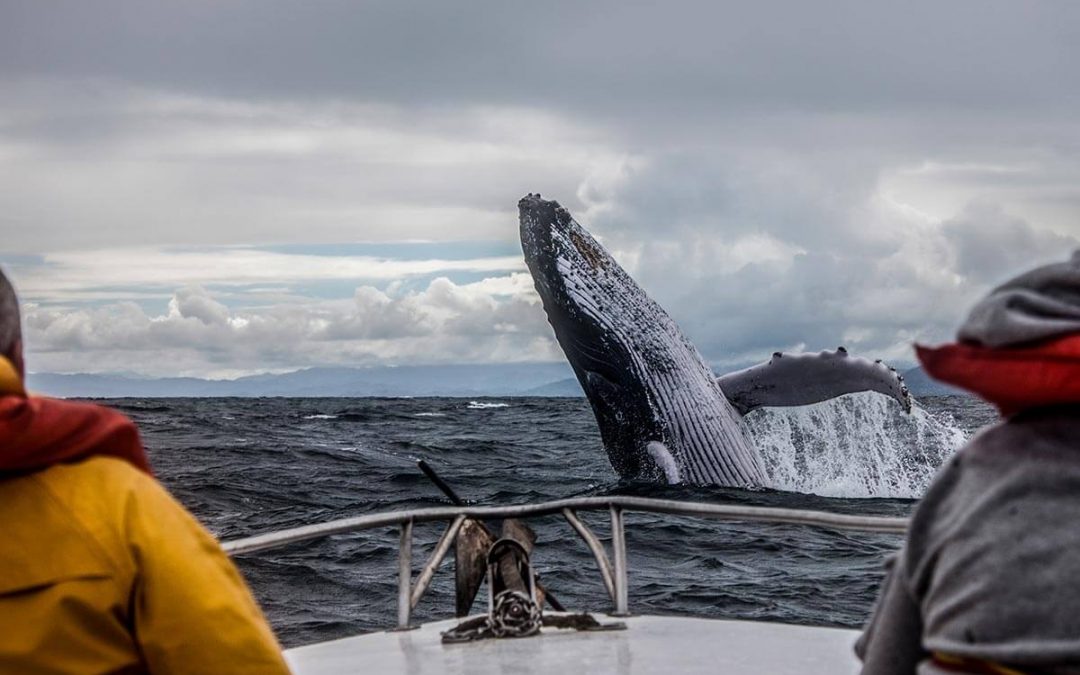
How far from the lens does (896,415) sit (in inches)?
610

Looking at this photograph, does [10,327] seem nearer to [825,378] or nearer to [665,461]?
[825,378]

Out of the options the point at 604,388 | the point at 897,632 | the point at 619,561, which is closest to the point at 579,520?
the point at 619,561

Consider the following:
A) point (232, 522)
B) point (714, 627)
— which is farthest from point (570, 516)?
point (232, 522)

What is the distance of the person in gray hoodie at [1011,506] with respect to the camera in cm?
124

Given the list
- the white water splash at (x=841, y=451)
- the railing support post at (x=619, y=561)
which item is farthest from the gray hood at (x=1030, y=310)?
the white water splash at (x=841, y=451)

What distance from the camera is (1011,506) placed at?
4.15ft

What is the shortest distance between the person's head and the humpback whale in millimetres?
10429

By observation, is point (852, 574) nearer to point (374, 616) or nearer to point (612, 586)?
point (374, 616)

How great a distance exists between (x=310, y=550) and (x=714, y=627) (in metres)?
7.59

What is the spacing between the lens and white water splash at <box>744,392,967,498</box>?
14078mm

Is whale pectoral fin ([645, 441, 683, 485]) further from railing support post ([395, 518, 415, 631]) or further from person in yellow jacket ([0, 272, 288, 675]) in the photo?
person in yellow jacket ([0, 272, 288, 675])

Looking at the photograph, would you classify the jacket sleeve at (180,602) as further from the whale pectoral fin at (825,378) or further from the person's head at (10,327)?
the whale pectoral fin at (825,378)

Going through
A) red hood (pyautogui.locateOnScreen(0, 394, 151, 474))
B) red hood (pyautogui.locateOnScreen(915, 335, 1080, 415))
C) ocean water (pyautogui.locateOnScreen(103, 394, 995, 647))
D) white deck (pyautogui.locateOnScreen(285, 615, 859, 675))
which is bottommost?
ocean water (pyautogui.locateOnScreen(103, 394, 995, 647))

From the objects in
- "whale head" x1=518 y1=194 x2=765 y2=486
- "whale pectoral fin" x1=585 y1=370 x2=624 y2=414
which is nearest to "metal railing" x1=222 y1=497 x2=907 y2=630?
"whale head" x1=518 y1=194 x2=765 y2=486
